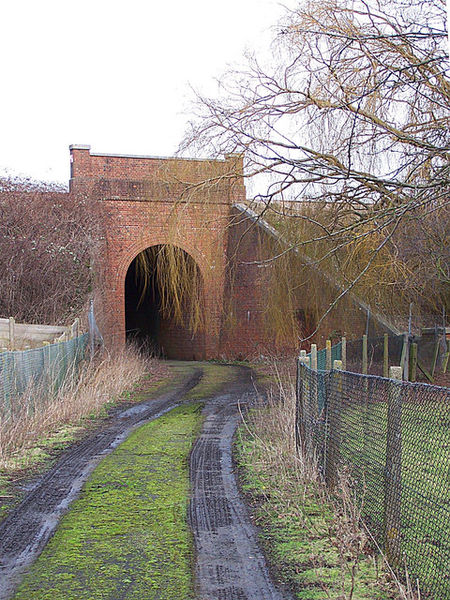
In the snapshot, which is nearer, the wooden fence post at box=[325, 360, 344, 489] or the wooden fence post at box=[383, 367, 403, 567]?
the wooden fence post at box=[383, 367, 403, 567]

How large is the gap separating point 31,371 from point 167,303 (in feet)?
9.76

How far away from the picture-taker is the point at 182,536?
208 inches

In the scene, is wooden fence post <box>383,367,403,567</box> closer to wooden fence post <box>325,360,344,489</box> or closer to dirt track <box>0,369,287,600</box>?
dirt track <box>0,369,287,600</box>

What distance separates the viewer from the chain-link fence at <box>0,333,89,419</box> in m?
9.27

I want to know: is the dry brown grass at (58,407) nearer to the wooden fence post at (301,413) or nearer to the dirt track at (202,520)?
the dirt track at (202,520)

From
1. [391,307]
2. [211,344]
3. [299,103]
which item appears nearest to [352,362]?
[391,307]

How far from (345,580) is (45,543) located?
2209 millimetres

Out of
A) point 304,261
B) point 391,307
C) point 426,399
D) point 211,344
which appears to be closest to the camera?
point 426,399

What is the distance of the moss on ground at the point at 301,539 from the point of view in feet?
13.8

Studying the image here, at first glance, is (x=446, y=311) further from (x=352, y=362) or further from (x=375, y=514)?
(x=375, y=514)

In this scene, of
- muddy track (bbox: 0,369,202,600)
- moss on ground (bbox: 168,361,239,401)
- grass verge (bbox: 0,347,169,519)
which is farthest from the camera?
moss on ground (bbox: 168,361,239,401)

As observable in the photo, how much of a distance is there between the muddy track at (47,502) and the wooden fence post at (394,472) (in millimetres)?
2328

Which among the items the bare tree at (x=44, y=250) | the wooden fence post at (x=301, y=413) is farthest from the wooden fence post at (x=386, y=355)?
the bare tree at (x=44, y=250)

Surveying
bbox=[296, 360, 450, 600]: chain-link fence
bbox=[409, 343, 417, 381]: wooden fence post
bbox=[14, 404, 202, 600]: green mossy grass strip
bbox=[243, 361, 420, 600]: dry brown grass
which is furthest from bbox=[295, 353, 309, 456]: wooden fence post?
bbox=[409, 343, 417, 381]: wooden fence post
